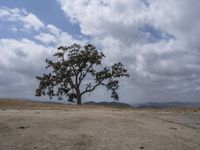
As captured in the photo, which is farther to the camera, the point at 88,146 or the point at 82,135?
the point at 82,135

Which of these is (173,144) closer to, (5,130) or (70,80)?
(5,130)

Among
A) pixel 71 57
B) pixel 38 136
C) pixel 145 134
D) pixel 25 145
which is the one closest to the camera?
pixel 25 145

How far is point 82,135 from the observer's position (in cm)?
1008

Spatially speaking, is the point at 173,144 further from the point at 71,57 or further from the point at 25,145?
the point at 71,57

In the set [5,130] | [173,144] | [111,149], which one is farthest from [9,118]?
[173,144]

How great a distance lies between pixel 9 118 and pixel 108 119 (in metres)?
3.28

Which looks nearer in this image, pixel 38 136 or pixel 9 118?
pixel 38 136

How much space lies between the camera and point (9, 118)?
12.0 metres

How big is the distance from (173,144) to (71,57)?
3589 cm

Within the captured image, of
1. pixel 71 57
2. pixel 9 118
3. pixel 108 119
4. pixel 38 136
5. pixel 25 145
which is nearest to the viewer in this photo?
pixel 25 145

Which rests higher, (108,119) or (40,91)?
Answer: (40,91)

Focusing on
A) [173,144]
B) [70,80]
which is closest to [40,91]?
[70,80]

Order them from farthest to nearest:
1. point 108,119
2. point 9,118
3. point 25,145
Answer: point 108,119 < point 9,118 < point 25,145

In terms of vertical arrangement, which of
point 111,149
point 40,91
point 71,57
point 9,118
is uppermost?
point 71,57
